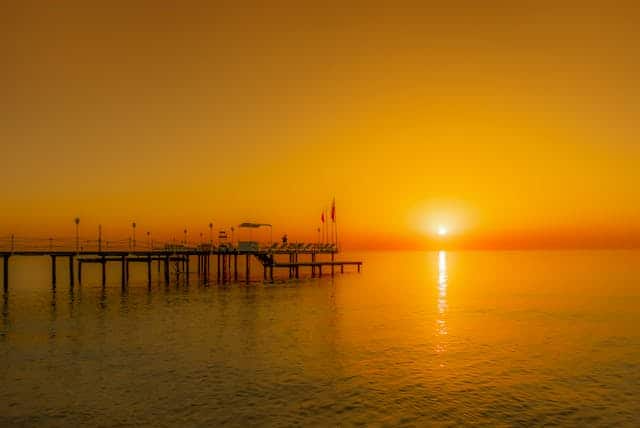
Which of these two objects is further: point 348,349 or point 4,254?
point 4,254

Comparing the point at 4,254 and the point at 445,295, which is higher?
the point at 4,254

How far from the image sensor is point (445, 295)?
222 feet

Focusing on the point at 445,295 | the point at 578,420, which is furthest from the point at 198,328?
the point at 445,295

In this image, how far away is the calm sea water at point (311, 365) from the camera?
18812mm

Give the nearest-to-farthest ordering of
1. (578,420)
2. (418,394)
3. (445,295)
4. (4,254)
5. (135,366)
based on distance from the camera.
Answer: (578,420), (418,394), (135,366), (4,254), (445,295)

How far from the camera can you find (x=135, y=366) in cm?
2486

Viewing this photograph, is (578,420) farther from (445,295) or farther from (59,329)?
(445,295)

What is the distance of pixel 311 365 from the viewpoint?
25688mm

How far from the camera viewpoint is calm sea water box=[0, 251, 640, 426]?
18812 millimetres

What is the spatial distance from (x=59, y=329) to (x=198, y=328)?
9354 millimetres

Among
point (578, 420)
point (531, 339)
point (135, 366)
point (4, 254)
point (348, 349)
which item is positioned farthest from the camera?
point (4, 254)

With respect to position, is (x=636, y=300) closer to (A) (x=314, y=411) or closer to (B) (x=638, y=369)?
(B) (x=638, y=369)

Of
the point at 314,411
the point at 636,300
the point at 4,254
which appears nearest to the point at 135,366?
the point at 314,411

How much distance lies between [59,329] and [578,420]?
31.8 m
